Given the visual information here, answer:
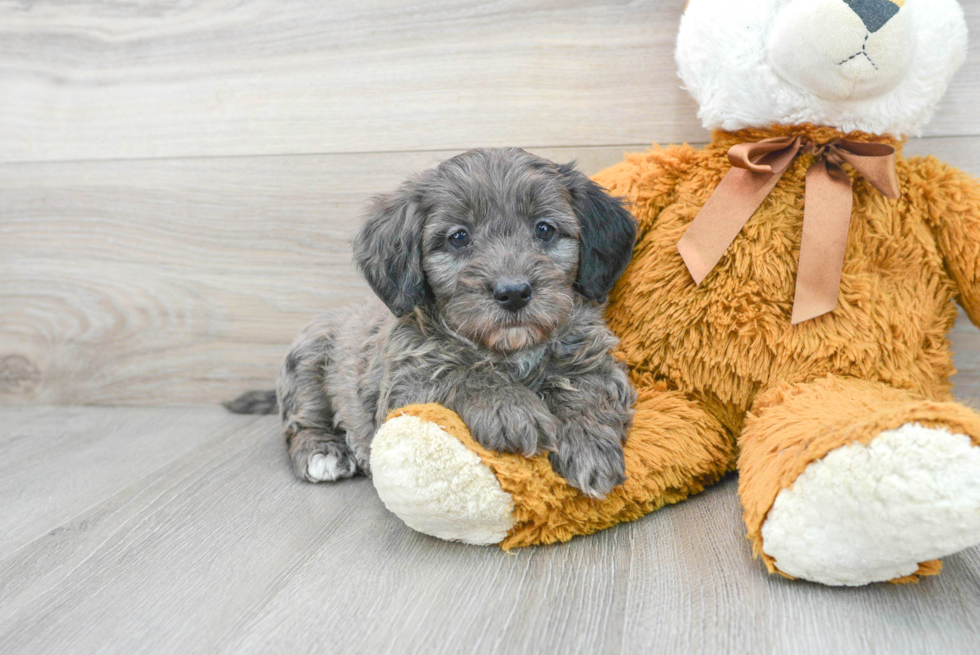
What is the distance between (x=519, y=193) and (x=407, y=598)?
83 centimetres

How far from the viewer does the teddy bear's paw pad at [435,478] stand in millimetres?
1355

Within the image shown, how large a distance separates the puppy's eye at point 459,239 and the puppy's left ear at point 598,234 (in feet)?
0.81

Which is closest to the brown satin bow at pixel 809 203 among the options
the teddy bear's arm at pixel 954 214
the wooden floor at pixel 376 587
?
the teddy bear's arm at pixel 954 214

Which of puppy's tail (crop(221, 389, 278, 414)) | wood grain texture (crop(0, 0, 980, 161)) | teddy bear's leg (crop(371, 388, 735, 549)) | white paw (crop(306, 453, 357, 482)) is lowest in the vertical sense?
puppy's tail (crop(221, 389, 278, 414))

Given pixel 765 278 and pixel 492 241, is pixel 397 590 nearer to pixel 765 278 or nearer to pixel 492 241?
pixel 492 241

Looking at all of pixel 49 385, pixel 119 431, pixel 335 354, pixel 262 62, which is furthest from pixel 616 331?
pixel 49 385

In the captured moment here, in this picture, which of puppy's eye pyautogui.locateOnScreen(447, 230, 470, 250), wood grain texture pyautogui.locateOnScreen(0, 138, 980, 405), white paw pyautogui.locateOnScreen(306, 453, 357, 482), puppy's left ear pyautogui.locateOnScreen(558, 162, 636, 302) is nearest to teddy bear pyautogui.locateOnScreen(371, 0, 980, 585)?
puppy's left ear pyautogui.locateOnScreen(558, 162, 636, 302)

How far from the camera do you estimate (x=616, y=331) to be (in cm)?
176

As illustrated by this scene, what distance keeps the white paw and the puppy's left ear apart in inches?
31.7

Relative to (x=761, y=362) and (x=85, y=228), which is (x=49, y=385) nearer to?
(x=85, y=228)

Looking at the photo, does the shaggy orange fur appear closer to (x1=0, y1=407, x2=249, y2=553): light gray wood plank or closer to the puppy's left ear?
the puppy's left ear

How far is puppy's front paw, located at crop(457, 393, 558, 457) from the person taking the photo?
142cm

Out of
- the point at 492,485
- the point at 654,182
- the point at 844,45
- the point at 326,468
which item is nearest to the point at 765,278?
the point at 654,182

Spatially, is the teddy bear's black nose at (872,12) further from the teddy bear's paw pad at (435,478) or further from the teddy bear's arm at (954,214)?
the teddy bear's paw pad at (435,478)
